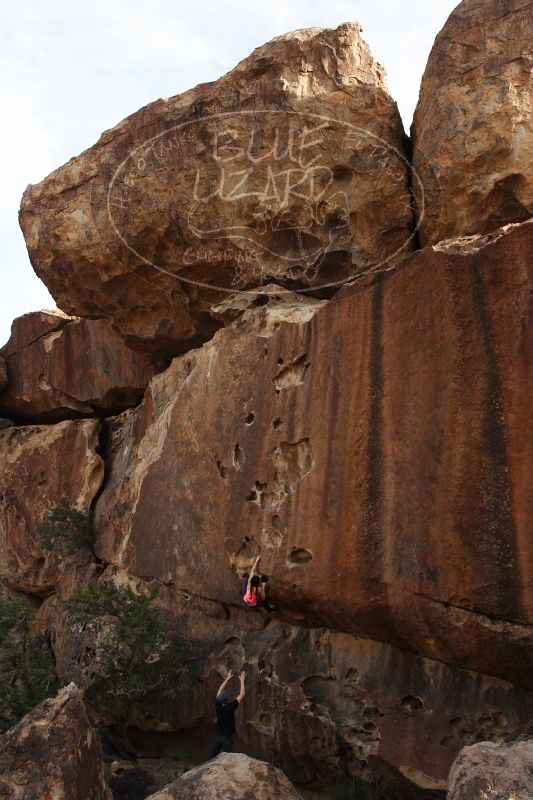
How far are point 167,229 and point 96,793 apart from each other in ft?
21.3

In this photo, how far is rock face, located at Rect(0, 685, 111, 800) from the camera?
250 inches

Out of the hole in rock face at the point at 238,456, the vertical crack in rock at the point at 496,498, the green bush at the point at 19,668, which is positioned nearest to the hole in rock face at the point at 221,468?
the hole in rock face at the point at 238,456

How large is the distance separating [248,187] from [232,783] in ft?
21.6

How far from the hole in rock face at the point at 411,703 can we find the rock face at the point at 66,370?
23.3 feet

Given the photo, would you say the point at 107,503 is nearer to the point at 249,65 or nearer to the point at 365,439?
the point at 365,439

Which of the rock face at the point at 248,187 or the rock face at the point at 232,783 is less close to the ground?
the rock face at the point at 248,187

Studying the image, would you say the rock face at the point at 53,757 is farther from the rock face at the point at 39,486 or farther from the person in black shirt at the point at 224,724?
the rock face at the point at 39,486

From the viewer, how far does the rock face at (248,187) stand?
9.32m

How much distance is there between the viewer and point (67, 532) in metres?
11.7

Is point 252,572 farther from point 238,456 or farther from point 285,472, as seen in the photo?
point 238,456

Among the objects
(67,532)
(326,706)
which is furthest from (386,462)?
(67,532)

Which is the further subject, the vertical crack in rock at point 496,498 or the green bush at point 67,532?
the green bush at point 67,532

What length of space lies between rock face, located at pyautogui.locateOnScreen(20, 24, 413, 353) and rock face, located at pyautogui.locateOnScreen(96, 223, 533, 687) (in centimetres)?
104

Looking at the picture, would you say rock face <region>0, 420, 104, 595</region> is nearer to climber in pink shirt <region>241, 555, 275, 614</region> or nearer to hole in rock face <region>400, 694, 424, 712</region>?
climber in pink shirt <region>241, 555, 275, 614</region>
